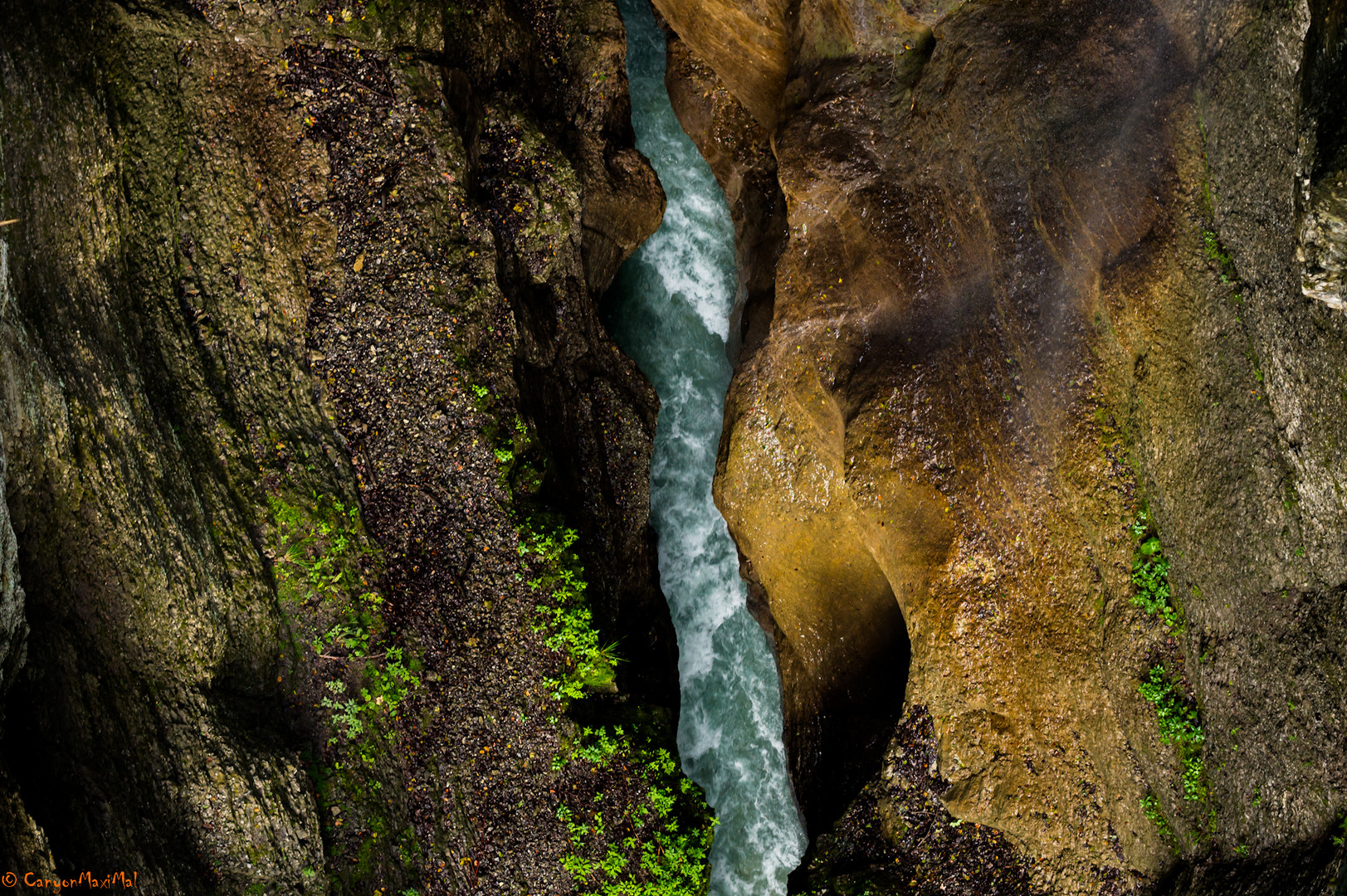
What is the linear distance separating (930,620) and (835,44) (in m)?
5.66

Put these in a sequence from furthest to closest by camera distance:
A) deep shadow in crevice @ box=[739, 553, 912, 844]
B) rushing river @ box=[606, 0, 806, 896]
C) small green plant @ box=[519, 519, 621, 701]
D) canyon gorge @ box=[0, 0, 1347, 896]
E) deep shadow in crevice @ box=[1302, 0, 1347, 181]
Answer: rushing river @ box=[606, 0, 806, 896], deep shadow in crevice @ box=[739, 553, 912, 844], small green plant @ box=[519, 519, 621, 701], canyon gorge @ box=[0, 0, 1347, 896], deep shadow in crevice @ box=[1302, 0, 1347, 181]

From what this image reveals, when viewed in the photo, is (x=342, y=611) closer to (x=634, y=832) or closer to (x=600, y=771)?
(x=600, y=771)

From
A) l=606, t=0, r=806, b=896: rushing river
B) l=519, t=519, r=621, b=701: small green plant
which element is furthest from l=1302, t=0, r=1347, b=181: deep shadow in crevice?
l=519, t=519, r=621, b=701: small green plant

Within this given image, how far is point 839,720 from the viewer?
29.1 feet

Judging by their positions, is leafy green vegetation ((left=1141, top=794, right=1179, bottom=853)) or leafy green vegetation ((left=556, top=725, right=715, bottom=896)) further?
leafy green vegetation ((left=556, top=725, right=715, bottom=896))

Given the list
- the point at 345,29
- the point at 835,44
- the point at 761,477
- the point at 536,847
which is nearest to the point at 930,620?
the point at 761,477

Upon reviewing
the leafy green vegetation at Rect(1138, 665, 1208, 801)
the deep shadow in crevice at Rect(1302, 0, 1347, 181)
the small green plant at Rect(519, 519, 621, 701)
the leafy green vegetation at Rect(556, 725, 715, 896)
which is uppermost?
the deep shadow in crevice at Rect(1302, 0, 1347, 181)

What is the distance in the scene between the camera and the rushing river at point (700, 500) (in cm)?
985

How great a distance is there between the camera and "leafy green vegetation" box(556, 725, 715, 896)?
811cm

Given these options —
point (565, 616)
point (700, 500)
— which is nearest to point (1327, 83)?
point (700, 500)

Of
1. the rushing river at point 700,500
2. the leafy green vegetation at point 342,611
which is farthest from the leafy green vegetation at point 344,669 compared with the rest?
the rushing river at point 700,500

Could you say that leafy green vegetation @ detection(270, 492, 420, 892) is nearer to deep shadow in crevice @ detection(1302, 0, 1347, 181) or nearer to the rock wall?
the rock wall

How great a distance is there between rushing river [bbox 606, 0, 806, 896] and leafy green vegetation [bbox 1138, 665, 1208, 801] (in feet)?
→ 14.2

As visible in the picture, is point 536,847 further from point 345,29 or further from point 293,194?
point 345,29
